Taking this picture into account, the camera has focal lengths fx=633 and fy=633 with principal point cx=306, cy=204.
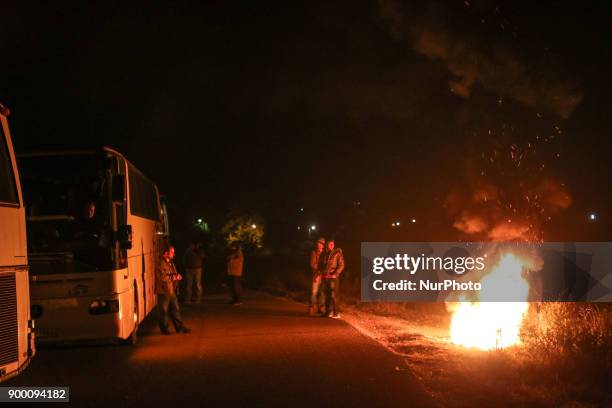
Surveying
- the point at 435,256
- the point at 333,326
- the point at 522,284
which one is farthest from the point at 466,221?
the point at 435,256

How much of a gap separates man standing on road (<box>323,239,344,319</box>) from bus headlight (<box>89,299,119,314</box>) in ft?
20.8

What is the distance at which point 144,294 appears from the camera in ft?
45.0

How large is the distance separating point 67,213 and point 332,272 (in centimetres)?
696

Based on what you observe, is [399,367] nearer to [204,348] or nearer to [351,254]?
[204,348]

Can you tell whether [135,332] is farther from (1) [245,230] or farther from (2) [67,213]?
(1) [245,230]

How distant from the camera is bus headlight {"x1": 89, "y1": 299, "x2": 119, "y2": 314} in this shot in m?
10.6

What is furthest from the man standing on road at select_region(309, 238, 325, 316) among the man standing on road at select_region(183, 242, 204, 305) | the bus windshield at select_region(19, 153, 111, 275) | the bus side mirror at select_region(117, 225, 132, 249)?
the bus windshield at select_region(19, 153, 111, 275)

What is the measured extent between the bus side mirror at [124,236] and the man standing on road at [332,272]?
606cm

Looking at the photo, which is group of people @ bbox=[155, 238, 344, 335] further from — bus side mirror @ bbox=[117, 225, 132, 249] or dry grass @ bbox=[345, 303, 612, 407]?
bus side mirror @ bbox=[117, 225, 132, 249]

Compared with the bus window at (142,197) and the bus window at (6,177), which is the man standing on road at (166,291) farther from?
the bus window at (6,177)

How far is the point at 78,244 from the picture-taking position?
10.7m

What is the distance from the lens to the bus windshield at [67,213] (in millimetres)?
10570

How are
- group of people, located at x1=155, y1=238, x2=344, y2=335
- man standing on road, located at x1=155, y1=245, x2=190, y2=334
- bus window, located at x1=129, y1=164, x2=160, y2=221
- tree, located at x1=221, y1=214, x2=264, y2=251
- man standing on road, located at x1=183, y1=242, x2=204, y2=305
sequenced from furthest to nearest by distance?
tree, located at x1=221, y1=214, x2=264, y2=251, man standing on road, located at x1=183, y1=242, x2=204, y2=305, group of people, located at x1=155, y1=238, x2=344, y2=335, man standing on road, located at x1=155, y1=245, x2=190, y2=334, bus window, located at x1=129, y1=164, x2=160, y2=221

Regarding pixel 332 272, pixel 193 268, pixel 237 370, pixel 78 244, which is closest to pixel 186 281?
pixel 193 268
